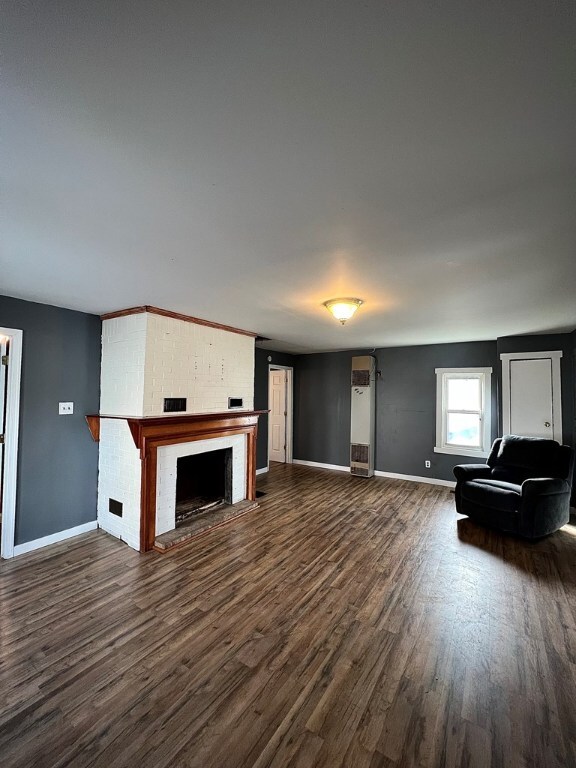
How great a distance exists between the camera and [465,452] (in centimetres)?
546

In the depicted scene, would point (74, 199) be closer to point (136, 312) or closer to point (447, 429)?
point (136, 312)

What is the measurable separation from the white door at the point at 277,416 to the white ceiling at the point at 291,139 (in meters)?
5.14

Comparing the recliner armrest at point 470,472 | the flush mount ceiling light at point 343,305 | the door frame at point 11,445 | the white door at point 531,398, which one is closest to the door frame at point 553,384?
the white door at point 531,398

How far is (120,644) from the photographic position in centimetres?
204

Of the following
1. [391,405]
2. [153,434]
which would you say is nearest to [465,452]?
[391,405]

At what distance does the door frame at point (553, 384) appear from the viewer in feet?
14.9

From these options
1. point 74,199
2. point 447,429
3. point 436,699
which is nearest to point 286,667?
point 436,699

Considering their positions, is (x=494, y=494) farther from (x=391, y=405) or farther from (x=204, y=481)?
(x=204, y=481)

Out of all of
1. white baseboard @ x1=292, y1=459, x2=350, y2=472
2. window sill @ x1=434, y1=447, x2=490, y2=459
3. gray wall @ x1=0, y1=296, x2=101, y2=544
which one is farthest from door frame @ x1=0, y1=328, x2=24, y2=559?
window sill @ x1=434, y1=447, x2=490, y2=459

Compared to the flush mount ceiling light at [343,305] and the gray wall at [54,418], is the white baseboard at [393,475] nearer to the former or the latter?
the flush mount ceiling light at [343,305]

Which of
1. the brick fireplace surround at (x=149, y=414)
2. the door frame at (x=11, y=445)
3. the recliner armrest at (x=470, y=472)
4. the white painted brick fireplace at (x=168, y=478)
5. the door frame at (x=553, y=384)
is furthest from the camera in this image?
the door frame at (x=553, y=384)

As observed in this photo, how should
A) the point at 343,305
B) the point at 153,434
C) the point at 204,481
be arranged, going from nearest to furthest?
the point at 343,305 < the point at 153,434 < the point at 204,481

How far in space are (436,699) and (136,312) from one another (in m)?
3.73

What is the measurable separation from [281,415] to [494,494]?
4.47m
